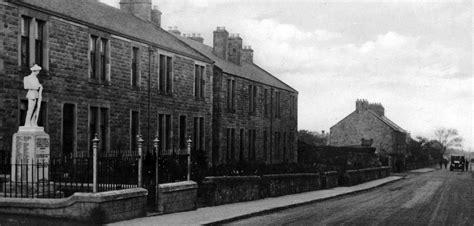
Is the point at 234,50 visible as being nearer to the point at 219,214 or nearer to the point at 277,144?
the point at 277,144

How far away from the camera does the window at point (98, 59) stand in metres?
24.4

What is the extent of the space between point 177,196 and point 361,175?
24.7 metres

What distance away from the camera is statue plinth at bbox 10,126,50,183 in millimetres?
14375

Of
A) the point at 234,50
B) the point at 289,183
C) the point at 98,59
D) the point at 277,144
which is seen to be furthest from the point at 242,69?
the point at 98,59

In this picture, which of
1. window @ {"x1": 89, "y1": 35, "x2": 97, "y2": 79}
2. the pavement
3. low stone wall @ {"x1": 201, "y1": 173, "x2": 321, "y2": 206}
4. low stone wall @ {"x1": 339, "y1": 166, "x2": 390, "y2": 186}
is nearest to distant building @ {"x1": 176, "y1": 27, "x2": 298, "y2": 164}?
low stone wall @ {"x1": 339, "y1": 166, "x2": 390, "y2": 186}

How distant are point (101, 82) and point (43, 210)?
1181 centimetres

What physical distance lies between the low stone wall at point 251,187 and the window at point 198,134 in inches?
270

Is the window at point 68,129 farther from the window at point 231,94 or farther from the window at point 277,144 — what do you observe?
the window at point 277,144

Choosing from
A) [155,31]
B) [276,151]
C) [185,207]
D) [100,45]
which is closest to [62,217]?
[185,207]

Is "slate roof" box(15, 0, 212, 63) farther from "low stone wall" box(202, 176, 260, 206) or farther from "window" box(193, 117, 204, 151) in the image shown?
"low stone wall" box(202, 176, 260, 206)

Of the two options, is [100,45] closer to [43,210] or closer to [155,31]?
[155,31]

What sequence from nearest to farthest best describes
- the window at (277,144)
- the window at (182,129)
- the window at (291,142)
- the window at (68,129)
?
the window at (68,129) < the window at (182,129) < the window at (277,144) < the window at (291,142)

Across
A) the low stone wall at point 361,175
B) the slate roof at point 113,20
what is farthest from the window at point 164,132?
the low stone wall at point 361,175

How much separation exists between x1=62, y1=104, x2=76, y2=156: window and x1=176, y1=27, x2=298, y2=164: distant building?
14.2 metres
